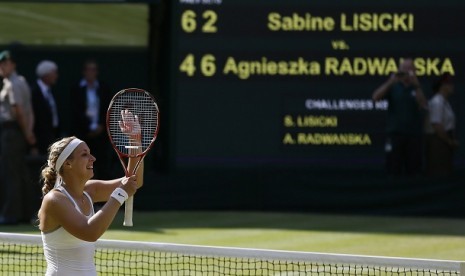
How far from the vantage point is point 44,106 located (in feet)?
47.7

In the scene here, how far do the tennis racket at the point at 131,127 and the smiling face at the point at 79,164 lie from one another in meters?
0.20

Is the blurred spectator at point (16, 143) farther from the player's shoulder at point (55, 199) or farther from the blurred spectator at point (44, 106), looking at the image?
the player's shoulder at point (55, 199)

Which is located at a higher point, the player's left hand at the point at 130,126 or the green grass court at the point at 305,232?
the player's left hand at the point at 130,126

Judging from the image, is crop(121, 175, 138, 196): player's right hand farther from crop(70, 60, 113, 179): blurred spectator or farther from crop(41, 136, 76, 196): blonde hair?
crop(70, 60, 113, 179): blurred spectator

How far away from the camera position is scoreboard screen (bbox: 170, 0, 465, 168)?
1480 centimetres

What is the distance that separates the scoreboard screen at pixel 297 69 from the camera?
14.8 meters

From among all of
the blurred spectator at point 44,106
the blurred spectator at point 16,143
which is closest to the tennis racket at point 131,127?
the blurred spectator at point 16,143

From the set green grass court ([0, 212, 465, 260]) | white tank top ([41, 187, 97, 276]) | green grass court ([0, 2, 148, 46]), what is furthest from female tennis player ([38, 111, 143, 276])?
green grass court ([0, 2, 148, 46])

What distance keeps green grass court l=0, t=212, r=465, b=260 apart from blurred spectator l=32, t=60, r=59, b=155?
1363 millimetres

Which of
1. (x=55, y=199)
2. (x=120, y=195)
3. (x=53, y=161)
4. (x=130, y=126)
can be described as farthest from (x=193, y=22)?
→ (x=120, y=195)

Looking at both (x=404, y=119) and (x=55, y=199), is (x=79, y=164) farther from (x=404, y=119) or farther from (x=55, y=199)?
(x=404, y=119)

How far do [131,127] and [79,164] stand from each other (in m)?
0.44

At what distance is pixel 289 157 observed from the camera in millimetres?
14969

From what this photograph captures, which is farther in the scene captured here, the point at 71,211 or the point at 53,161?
the point at 53,161
